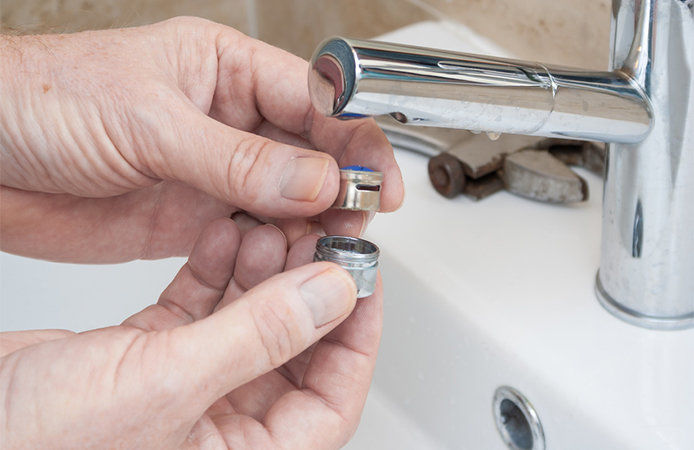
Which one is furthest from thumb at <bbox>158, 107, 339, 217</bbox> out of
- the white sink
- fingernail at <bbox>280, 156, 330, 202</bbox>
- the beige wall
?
the beige wall

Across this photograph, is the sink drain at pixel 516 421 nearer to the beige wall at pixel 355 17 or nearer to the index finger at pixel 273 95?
the index finger at pixel 273 95

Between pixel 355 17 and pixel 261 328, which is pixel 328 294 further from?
pixel 355 17

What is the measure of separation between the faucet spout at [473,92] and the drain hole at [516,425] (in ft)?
0.55

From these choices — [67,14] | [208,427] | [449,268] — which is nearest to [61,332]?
[208,427]

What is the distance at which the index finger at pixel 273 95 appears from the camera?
0.44 meters

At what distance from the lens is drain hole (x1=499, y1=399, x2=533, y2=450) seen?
42cm

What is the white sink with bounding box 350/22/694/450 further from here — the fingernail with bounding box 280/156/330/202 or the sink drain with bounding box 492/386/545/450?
the fingernail with bounding box 280/156/330/202

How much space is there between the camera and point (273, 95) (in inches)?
17.8

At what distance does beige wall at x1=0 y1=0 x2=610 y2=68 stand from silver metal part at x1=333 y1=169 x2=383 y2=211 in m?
0.27

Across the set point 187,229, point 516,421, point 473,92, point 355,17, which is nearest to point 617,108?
point 473,92

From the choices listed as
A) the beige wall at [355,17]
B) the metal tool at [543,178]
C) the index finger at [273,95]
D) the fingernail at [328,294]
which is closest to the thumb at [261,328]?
the fingernail at [328,294]

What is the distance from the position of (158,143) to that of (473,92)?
6.5 inches

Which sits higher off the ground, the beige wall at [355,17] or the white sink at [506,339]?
the beige wall at [355,17]

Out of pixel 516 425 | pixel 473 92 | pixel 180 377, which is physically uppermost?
pixel 473 92
